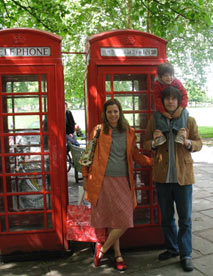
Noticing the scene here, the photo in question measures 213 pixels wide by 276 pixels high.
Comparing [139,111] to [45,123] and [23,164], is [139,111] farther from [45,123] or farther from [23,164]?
[23,164]

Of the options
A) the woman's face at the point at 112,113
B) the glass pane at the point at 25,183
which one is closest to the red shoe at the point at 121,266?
the glass pane at the point at 25,183

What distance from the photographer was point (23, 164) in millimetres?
3896

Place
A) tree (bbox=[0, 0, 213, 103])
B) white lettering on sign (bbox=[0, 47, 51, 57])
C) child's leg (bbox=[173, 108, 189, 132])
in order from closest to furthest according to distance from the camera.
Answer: child's leg (bbox=[173, 108, 189, 132]), white lettering on sign (bbox=[0, 47, 51, 57]), tree (bbox=[0, 0, 213, 103])

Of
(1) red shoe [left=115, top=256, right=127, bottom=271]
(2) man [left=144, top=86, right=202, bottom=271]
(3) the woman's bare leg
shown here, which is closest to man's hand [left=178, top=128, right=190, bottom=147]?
(2) man [left=144, top=86, right=202, bottom=271]

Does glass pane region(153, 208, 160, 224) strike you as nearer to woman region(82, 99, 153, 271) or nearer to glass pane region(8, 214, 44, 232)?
woman region(82, 99, 153, 271)

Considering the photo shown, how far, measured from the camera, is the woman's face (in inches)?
129

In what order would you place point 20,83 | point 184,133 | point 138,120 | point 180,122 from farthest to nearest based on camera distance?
point 138,120 → point 20,83 → point 180,122 → point 184,133

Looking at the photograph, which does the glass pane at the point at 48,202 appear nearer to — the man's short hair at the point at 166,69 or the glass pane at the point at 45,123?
the glass pane at the point at 45,123

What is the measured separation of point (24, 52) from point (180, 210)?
2.43 meters

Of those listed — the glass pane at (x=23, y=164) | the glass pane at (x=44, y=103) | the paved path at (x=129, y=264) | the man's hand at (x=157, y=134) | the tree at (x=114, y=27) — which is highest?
the tree at (x=114, y=27)

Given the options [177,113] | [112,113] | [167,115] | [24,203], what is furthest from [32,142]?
[177,113]

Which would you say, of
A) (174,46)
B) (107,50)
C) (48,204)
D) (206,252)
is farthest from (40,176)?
(174,46)

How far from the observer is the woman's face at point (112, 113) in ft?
10.7

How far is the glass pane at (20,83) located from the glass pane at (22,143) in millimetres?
565
